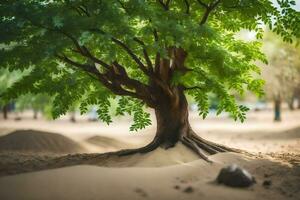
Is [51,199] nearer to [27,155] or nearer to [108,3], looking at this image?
[108,3]

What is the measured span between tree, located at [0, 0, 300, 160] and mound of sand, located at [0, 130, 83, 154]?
4.17m

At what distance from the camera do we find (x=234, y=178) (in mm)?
8297

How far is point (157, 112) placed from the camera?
12281 millimetres

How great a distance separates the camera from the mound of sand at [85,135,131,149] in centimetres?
1800

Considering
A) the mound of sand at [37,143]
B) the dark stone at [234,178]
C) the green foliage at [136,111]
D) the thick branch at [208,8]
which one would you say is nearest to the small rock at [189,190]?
the dark stone at [234,178]

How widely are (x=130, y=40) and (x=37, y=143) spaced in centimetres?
886

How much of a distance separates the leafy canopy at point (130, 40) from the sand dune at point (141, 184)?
249 cm

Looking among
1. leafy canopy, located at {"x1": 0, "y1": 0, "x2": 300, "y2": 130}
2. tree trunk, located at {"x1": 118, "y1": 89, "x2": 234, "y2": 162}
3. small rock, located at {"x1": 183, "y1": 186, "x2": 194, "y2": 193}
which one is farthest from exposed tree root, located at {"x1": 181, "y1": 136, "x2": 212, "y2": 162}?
small rock, located at {"x1": 183, "y1": 186, "x2": 194, "y2": 193}

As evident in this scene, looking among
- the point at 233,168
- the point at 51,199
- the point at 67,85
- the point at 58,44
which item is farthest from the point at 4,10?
the point at 233,168

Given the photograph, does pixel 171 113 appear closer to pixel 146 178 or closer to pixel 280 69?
pixel 146 178

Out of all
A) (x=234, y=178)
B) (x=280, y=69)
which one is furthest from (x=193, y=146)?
(x=280, y=69)

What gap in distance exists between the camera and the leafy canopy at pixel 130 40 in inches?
365

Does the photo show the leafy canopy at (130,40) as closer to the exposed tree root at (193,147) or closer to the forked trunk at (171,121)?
the forked trunk at (171,121)

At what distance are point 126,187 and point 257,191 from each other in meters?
→ 2.68
